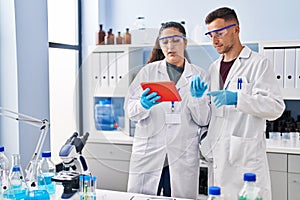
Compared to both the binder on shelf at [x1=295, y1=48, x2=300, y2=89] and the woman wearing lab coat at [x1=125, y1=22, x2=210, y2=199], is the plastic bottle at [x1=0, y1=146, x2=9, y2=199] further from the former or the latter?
the binder on shelf at [x1=295, y1=48, x2=300, y2=89]

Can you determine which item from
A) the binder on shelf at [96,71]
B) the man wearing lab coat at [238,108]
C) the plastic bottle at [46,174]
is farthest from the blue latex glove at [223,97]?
the plastic bottle at [46,174]

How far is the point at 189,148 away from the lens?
1950 millimetres

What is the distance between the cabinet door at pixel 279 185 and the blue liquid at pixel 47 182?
1.63 metres

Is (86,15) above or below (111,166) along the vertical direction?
above

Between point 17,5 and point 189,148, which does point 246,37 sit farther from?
point 17,5

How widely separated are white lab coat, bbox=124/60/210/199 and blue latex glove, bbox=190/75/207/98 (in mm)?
20

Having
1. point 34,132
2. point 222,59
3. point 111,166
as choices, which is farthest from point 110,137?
point 34,132

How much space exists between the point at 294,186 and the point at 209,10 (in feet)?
5.35

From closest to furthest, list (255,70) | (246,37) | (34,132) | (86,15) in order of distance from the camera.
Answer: (255,70)
(34,132)
(246,37)
(86,15)

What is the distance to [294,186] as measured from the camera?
258 cm

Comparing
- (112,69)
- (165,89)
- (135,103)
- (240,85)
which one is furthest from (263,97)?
(112,69)

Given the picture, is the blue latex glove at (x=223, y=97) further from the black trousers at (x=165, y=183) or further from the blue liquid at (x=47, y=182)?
the blue liquid at (x=47, y=182)

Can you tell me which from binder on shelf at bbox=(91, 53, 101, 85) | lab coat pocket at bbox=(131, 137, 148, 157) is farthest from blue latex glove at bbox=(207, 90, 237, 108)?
binder on shelf at bbox=(91, 53, 101, 85)

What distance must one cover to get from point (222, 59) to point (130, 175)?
0.81 m
